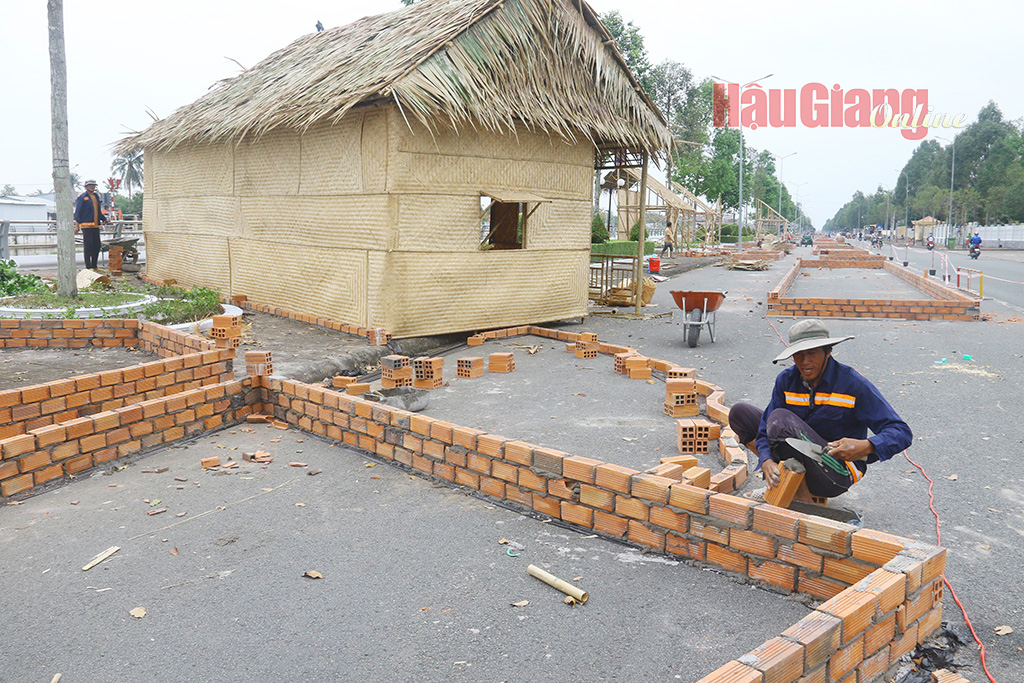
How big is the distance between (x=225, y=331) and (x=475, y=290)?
3.71 meters

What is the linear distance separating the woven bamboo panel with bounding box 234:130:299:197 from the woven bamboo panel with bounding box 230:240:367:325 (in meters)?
0.87

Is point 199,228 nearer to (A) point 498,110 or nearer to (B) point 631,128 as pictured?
(A) point 498,110

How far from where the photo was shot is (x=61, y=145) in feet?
34.0

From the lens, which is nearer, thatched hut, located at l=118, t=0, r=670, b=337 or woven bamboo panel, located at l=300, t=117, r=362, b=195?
thatched hut, located at l=118, t=0, r=670, b=337

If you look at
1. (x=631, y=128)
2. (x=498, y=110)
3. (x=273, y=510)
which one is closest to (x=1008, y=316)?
(x=631, y=128)

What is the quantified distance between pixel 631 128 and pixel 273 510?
31.8 feet

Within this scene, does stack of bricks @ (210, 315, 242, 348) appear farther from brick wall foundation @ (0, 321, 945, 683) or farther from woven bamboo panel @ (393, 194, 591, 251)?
woven bamboo panel @ (393, 194, 591, 251)

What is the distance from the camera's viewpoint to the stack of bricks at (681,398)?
6.97 meters

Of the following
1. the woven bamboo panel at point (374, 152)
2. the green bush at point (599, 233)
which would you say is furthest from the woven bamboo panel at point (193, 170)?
the green bush at point (599, 233)

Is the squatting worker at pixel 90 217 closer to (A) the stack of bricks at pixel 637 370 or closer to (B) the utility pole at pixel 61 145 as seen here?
(B) the utility pole at pixel 61 145

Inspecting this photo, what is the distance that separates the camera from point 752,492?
494cm

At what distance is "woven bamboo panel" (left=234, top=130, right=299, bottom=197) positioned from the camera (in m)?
11.7

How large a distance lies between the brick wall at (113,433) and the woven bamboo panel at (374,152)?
160 inches

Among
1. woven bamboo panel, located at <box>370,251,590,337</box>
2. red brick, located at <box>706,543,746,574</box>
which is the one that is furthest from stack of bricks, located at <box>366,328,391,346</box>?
red brick, located at <box>706,543,746,574</box>
